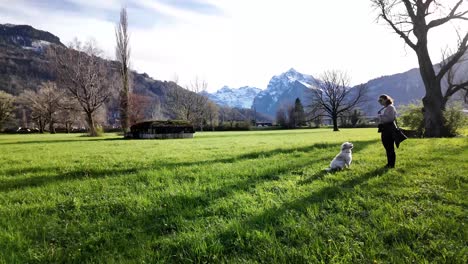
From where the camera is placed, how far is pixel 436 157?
9359mm

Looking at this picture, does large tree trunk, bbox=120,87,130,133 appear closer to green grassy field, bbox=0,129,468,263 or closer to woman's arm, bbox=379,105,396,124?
green grassy field, bbox=0,129,468,263

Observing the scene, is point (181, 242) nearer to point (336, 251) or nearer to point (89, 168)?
point (336, 251)

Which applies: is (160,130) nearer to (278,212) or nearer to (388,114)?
(388,114)

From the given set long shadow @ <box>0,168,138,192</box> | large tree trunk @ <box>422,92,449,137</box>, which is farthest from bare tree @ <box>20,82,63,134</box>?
large tree trunk @ <box>422,92,449,137</box>

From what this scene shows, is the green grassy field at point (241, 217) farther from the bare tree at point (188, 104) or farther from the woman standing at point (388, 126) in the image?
the bare tree at point (188, 104)

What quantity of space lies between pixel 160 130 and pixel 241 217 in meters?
27.0

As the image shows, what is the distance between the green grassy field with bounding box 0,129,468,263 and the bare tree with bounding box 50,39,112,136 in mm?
34581

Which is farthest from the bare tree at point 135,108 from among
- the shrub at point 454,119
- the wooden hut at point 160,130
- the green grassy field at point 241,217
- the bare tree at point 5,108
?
the green grassy field at point 241,217

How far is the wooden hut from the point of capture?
2984cm

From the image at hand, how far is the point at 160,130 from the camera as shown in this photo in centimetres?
3016

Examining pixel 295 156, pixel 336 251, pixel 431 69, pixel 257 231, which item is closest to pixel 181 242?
pixel 257 231

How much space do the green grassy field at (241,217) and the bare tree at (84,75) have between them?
1361 inches

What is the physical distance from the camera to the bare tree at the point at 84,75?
37938mm

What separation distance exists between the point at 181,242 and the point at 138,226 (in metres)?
1.02
